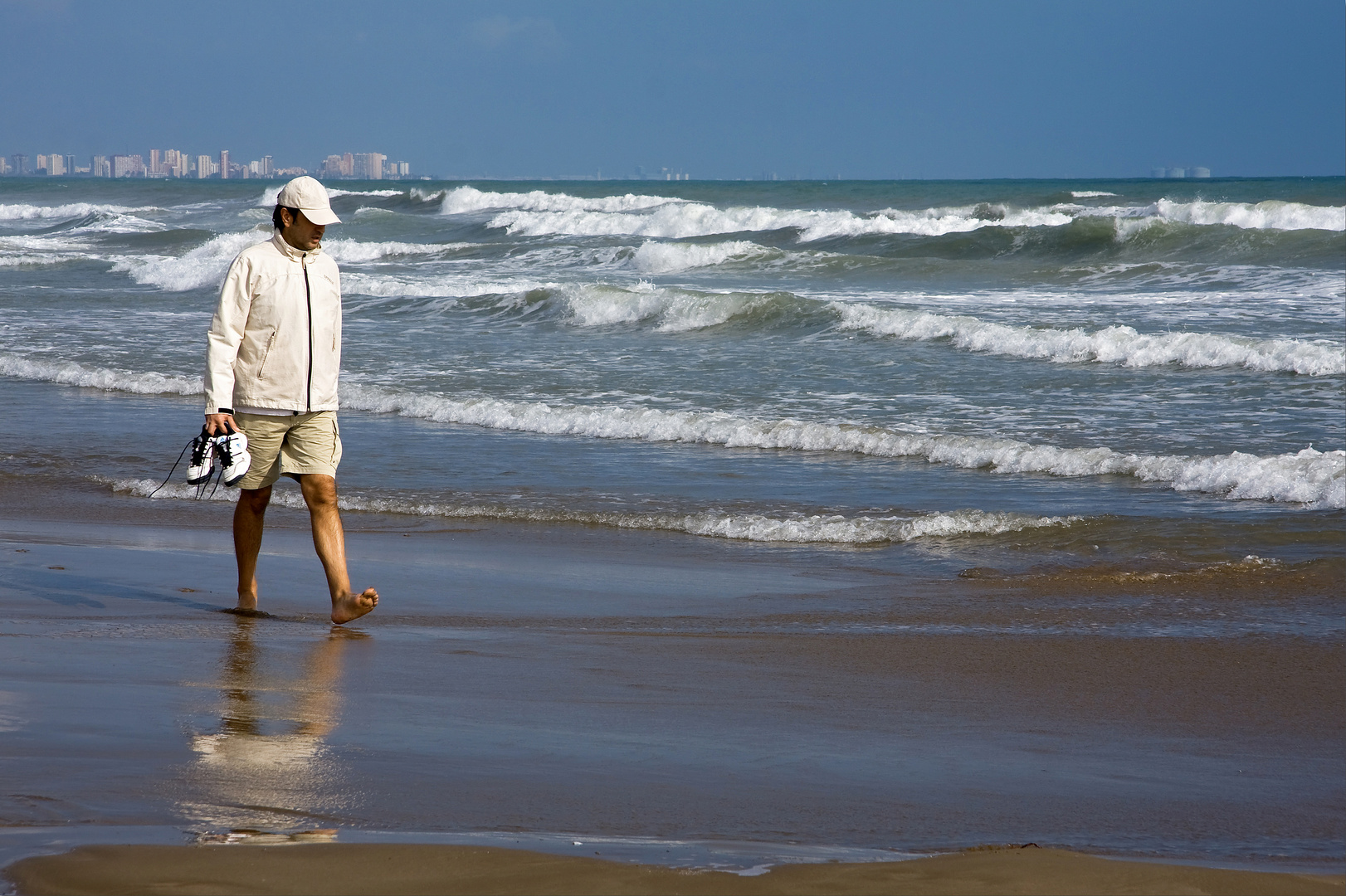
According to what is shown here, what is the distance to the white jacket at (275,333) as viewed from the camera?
15.2 ft

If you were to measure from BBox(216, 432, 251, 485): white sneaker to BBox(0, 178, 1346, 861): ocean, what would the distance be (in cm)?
59

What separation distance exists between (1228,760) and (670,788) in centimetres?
160

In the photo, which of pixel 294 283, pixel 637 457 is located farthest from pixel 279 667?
pixel 637 457

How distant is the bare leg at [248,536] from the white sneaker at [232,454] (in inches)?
10.9

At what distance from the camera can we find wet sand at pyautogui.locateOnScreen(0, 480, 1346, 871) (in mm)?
2896

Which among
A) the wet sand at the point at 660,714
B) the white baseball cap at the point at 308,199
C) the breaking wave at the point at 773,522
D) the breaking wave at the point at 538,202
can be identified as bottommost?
the wet sand at the point at 660,714

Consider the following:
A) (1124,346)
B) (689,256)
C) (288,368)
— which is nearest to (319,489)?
(288,368)

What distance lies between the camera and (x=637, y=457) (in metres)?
9.48

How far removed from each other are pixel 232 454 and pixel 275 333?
0.46 m

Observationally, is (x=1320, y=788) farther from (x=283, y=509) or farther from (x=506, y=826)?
(x=283, y=509)

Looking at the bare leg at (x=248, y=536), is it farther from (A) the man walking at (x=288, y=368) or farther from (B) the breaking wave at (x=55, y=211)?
(B) the breaking wave at (x=55, y=211)

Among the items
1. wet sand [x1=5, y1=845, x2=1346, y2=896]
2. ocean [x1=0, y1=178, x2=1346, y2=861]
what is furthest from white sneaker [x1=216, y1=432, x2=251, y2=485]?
wet sand [x1=5, y1=845, x2=1346, y2=896]

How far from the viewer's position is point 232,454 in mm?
4652

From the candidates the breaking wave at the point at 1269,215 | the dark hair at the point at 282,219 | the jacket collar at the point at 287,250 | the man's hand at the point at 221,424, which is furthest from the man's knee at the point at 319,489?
the breaking wave at the point at 1269,215
